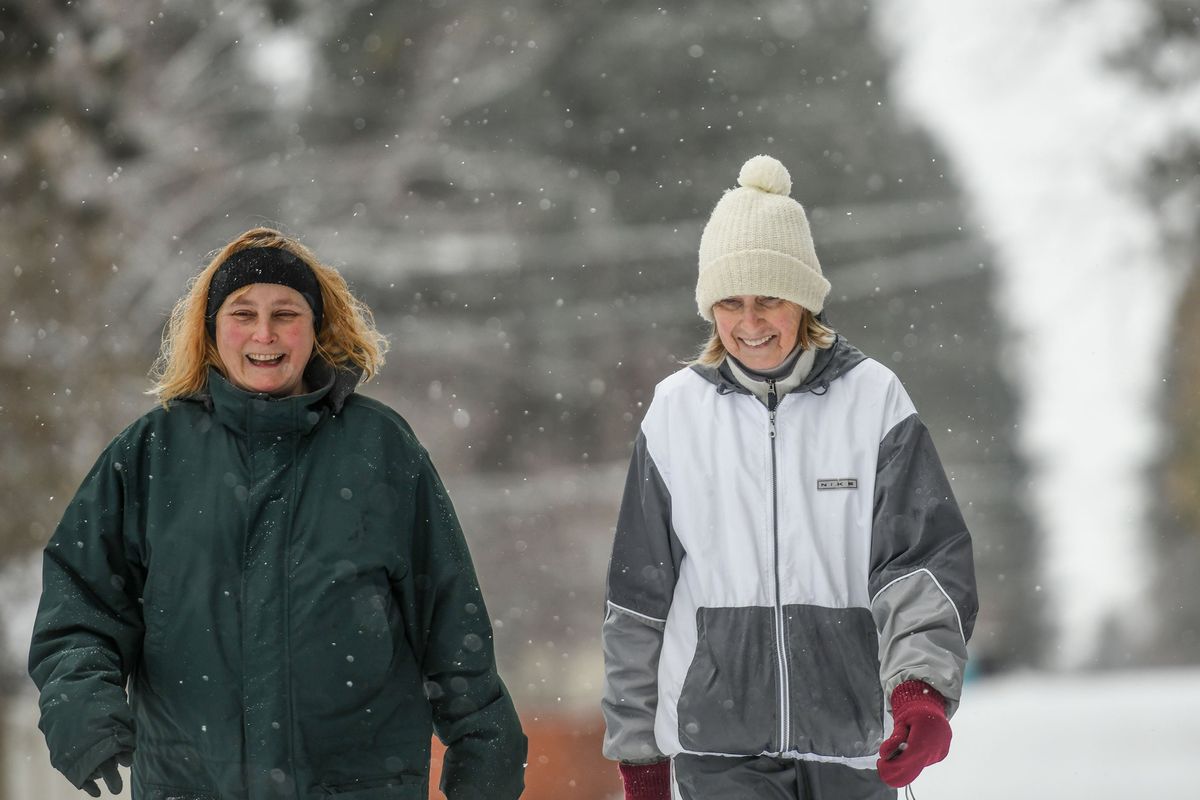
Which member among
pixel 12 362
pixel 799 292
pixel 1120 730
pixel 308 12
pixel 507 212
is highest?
pixel 308 12

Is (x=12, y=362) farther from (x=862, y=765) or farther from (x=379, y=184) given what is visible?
(x=862, y=765)

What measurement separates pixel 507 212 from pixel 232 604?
647 inches

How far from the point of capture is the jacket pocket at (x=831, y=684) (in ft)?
9.76

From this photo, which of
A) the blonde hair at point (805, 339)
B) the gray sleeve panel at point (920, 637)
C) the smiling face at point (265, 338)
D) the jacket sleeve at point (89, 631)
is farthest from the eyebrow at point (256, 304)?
the gray sleeve panel at point (920, 637)

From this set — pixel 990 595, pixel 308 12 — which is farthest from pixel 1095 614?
pixel 308 12

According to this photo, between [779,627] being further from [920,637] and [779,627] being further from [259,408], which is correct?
[259,408]

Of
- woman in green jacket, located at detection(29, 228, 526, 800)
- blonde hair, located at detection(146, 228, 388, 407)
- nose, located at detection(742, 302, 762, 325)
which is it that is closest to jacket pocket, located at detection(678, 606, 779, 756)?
woman in green jacket, located at detection(29, 228, 526, 800)

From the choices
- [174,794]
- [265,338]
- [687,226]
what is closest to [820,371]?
[265,338]

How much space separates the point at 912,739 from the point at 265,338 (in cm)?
138

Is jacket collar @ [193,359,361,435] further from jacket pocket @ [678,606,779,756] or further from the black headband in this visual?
jacket pocket @ [678,606,779,756]

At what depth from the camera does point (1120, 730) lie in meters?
7.82

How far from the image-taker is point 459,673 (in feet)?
9.59

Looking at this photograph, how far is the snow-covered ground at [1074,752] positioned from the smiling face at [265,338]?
13.5 ft

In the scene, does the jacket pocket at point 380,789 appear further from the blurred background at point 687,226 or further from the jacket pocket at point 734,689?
the blurred background at point 687,226
